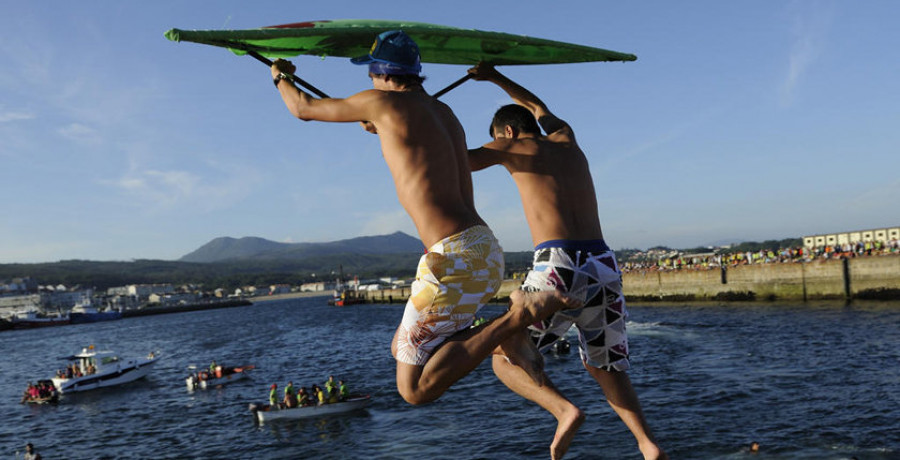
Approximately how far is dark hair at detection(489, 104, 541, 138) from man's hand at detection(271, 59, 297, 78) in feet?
5.02

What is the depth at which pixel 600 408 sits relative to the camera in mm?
34031

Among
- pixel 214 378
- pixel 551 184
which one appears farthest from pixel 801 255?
pixel 551 184

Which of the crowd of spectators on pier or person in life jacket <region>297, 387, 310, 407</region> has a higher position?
the crowd of spectators on pier

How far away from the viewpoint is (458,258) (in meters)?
3.67

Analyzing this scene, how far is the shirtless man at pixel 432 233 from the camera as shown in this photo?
3.69 m

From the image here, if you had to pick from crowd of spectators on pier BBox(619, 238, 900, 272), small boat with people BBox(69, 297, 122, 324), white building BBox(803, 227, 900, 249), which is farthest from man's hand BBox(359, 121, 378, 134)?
small boat with people BBox(69, 297, 122, 324)

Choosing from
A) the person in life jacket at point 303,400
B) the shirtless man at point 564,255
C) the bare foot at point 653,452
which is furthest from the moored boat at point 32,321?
the bare foot at point 653,452

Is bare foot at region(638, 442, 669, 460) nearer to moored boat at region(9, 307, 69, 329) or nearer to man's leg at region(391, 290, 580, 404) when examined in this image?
man's leg at region(391, 290, 580, 404)

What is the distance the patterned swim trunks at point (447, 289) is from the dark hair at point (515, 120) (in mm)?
1112

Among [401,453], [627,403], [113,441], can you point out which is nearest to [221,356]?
[113,441]

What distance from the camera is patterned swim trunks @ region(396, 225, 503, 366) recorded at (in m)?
3.67

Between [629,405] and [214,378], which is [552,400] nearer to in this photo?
[629,405]

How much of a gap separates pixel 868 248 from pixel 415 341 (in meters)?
74.6

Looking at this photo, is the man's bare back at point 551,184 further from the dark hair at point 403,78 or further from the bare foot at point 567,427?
the bare foot at point 567,427
